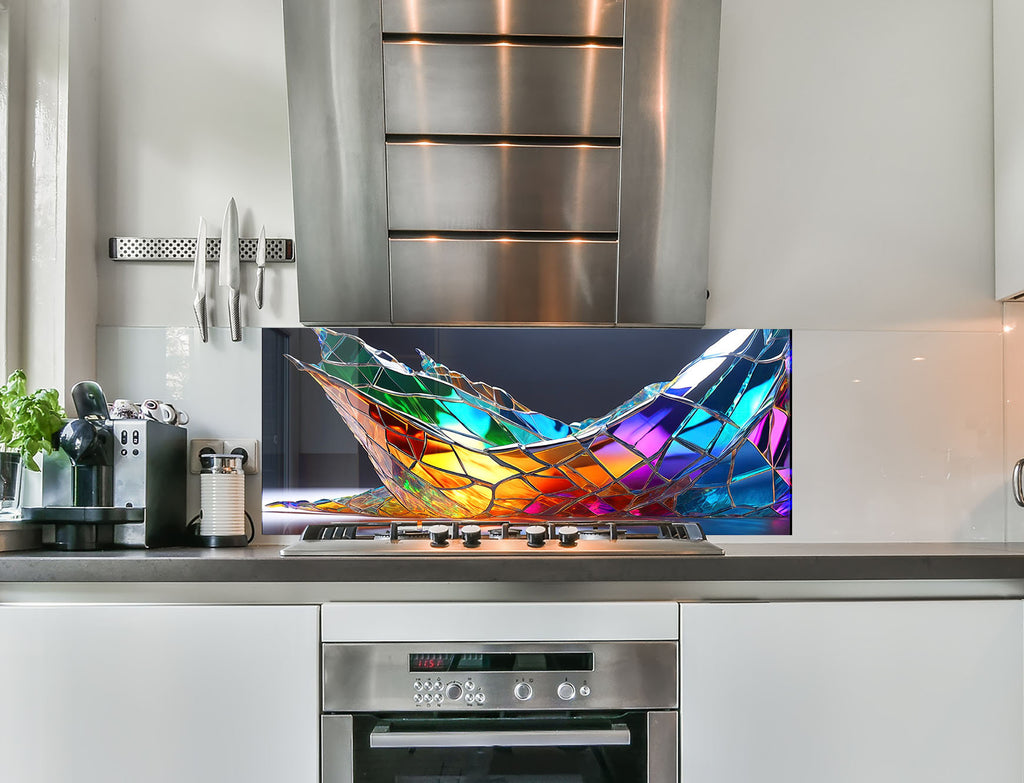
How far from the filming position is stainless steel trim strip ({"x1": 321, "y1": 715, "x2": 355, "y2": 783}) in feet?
4.69

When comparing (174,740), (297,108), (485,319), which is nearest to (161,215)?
(297,108)

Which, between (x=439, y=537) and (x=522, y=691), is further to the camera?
(x=439, y=537)

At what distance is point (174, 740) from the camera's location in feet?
4.71

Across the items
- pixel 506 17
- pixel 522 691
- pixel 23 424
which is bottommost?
pixel 522 691

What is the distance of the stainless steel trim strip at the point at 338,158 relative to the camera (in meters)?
1.77

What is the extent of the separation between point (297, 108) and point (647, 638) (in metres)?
1.37

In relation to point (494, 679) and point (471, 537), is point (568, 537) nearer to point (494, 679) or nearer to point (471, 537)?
point (471, 537)

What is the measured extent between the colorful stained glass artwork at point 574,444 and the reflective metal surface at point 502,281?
195 mm

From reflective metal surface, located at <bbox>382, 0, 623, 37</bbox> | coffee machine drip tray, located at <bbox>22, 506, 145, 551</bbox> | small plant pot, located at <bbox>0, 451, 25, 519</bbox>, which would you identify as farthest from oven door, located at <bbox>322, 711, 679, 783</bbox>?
reflective metal surface, located at <bbox>382, 0, 623, 37</bbox>

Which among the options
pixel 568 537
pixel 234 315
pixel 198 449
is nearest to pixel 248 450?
pixel 198 449

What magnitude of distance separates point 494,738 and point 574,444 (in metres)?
0.78

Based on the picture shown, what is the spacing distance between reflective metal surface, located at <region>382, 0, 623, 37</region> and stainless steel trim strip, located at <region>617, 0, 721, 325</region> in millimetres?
69

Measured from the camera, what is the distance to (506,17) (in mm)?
1766

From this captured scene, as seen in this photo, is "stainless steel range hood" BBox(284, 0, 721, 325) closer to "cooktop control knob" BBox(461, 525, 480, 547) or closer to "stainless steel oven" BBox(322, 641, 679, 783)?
"cooktop control knob" BBox(461, 525, 480, 547)
